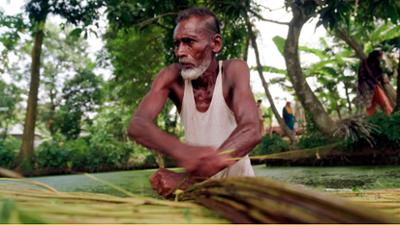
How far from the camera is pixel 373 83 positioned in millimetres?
6668

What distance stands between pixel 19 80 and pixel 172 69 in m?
24.9

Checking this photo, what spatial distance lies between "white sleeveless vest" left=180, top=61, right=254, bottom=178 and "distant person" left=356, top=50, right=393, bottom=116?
5432 mm

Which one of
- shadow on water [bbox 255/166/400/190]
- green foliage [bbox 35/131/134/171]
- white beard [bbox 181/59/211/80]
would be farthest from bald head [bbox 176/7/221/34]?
green foliage [bbox 35/131/134/171]

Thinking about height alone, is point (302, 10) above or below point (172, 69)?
above

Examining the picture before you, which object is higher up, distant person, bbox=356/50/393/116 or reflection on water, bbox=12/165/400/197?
distant person, bbox=356/50/393/116

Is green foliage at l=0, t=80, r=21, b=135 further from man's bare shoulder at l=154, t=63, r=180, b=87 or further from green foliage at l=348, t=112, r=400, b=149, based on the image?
man's bare shoulder at l=154, t=63, r=180, b=87

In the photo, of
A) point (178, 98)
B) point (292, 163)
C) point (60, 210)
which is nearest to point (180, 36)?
point (178, 98)

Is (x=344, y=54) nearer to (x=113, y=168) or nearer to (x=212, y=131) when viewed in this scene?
(x=113, y=168)

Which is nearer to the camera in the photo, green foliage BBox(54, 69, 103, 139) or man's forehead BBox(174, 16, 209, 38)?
man's forehead BBox(174, 16, 209, 38)

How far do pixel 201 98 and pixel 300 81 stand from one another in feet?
14.6

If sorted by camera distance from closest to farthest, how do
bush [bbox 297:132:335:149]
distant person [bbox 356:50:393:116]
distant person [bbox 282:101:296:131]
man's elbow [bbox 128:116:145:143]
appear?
man's elbow [bbox 128:116:145:143] < bush [bbox 297:132:335:149] < distant person [bbox 356:50:393:116] < distant person [bbox 282:101:296:131]

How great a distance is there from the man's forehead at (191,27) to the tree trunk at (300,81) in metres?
4.53

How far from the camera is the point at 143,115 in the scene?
159 cm

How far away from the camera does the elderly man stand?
4.46 ft
